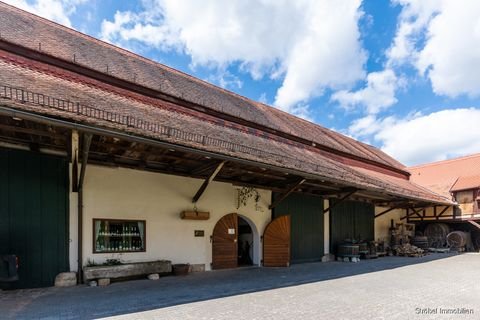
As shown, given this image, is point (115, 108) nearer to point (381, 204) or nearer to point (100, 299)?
point (100, 299)

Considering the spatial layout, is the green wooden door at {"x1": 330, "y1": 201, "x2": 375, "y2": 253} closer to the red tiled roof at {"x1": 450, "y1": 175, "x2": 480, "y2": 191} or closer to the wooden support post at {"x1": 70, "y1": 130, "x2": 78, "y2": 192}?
the red tiled roof at {"x1": 450, "y1": 175, "x2": 480, "y2": 191}

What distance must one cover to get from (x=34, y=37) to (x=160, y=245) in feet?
19.9

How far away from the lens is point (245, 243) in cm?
1169

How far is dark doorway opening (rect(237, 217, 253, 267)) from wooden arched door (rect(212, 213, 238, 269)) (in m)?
1.15

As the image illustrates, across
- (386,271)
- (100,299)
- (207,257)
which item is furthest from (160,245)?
(386,271)

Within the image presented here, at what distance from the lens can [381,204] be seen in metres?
16.1

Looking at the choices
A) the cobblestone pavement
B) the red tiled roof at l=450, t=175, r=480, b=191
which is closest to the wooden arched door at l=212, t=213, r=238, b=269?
the cobblestone pavement

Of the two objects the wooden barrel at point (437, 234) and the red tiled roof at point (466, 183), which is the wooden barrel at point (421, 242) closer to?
the wooden barrel at point (437, 234)

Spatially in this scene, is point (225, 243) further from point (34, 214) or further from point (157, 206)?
point (34, 214)

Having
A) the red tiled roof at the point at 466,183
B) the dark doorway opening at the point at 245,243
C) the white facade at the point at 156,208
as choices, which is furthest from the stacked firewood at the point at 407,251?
the white facade at the point at 156,208

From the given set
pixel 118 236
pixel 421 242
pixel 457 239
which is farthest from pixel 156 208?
pixel 457 239

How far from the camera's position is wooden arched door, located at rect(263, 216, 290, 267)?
10773 mm

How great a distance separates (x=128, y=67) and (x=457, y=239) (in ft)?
56.0

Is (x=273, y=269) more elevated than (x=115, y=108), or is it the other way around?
(x=115, y=108)
